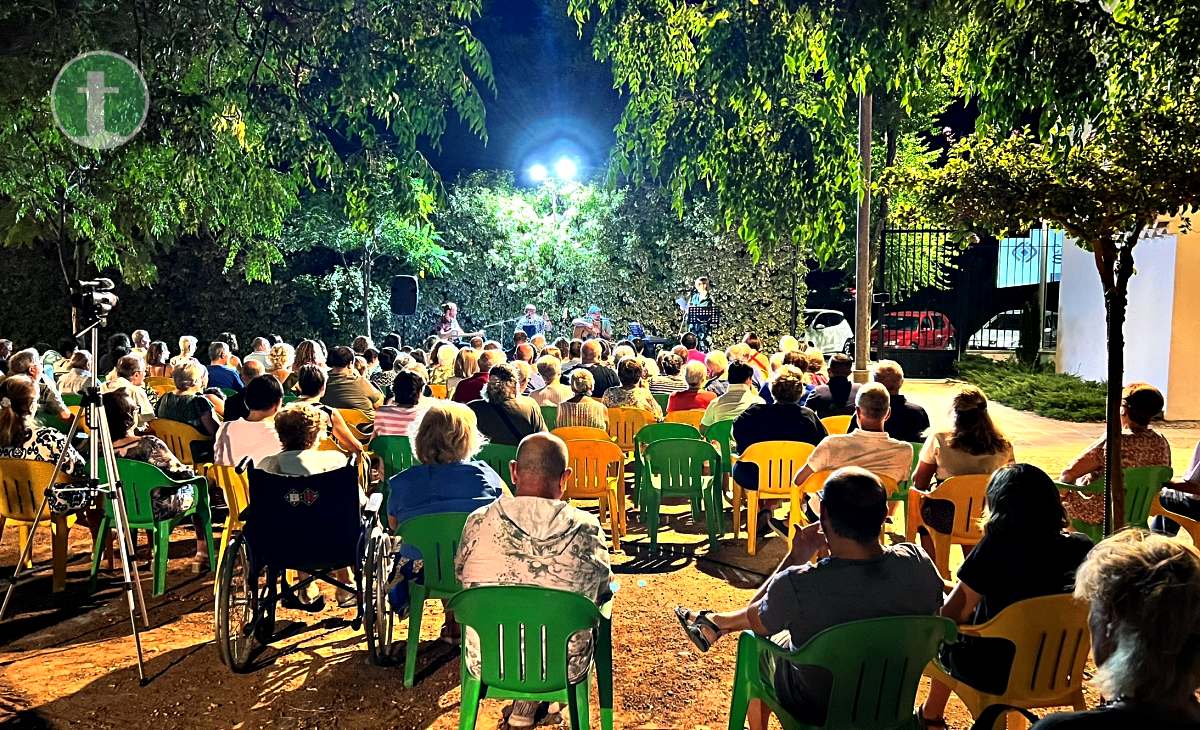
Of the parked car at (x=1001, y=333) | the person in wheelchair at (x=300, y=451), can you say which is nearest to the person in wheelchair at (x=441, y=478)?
the person in wheelchair at (x=300, y=451)

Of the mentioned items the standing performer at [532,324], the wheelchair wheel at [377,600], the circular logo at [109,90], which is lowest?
the wheelchair wheel at [377,600]

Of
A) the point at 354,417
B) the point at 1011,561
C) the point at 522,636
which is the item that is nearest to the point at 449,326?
the point at 354,417

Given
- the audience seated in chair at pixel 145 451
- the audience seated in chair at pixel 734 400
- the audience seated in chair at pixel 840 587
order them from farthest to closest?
1. the audience seated in chair at pixel 734 400
2. the audience seated in chair at pixel 145 451
3. the audience seated in chair at pixel 840 587

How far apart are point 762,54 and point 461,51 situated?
267 cm

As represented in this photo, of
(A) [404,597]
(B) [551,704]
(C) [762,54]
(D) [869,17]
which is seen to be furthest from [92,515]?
(D) [869,17]

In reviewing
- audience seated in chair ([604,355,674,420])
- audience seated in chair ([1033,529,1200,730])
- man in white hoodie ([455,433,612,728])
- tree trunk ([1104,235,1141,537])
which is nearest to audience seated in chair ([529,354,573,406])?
audience seated in chair ([604,355,674,420])

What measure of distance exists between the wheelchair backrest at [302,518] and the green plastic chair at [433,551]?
419 mm

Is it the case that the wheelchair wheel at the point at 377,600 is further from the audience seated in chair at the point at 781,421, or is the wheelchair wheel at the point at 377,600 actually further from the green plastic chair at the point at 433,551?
the audience seated in chair at the point at 781,421

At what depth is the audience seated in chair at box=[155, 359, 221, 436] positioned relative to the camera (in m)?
6.38

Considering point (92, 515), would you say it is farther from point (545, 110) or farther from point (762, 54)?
point (545, 110)

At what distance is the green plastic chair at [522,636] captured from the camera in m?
2.83

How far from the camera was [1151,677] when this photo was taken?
1.75 metres

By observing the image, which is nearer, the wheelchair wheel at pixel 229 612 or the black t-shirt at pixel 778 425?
the wheelchair wheel at pixel 229 612

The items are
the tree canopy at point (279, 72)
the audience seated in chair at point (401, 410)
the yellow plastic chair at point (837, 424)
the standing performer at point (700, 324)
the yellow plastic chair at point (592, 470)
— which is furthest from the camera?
the standing performer at point (700, 324)
